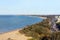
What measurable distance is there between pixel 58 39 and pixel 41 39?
190 centimetres

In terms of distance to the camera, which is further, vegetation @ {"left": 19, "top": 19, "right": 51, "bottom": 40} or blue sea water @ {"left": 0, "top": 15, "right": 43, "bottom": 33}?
blue sea water @ {"left": 0, "top": 15, "right": 43, "bottom": 33}

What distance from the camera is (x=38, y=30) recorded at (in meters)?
22.3

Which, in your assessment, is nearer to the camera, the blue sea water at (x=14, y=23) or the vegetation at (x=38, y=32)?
the vegetation at (x=38, y=32)

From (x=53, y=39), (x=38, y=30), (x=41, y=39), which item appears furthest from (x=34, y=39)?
(x=38, y=30)

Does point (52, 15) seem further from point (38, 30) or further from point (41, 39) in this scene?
point (41, 39)

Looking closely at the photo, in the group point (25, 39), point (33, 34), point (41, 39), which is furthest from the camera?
point (33, 34)

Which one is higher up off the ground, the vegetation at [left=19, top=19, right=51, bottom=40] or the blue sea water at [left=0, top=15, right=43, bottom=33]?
the vegetation at [left=19, top=19, right=51, bottom=40]

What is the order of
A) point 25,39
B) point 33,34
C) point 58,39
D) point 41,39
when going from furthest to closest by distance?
1. point 33,34
2. point 25,39
3. point 41,39
4. point 58,39

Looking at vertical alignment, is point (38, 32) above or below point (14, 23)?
above

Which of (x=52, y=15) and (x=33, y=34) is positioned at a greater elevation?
(x=52, y=15)

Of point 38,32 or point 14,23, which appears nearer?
point 38,32

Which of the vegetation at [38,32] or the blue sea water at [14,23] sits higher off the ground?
the vegetation at [38,32]

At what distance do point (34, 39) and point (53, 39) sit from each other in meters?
2.54

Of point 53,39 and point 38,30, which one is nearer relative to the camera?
point 53,39
